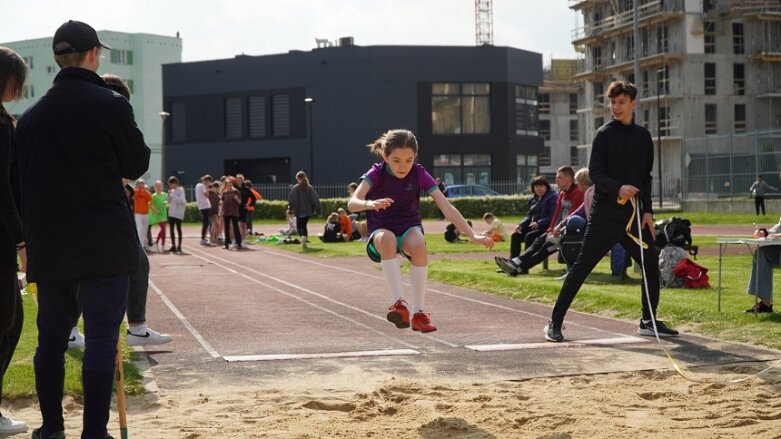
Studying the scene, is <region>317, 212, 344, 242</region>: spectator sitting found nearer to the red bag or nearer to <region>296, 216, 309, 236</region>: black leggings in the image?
<region>296, 216, 309, 236</region>: black leggings

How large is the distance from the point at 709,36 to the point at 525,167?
58.7 ft

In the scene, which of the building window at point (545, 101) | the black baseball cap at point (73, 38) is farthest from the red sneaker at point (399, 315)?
the building window at point (545, 101)

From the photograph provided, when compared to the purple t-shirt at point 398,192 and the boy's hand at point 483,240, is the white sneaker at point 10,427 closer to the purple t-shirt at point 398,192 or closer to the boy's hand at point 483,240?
the purple t-shirt at point 398,192

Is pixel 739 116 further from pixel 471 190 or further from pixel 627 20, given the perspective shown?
pixel 471 190

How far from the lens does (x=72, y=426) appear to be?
21.7 ft

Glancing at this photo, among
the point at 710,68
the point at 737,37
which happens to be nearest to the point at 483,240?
the point at 710,68

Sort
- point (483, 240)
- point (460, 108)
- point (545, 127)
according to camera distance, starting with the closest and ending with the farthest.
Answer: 1. point (483, 240)
2. point (460, 108)
3. point (545, 127)

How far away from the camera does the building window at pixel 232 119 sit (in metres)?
69.9

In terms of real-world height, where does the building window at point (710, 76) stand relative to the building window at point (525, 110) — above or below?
above

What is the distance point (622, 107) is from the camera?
984 centimetres

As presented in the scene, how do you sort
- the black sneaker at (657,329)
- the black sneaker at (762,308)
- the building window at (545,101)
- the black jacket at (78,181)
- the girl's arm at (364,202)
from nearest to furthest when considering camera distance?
the black jacket at (78,181), the girl's arm at (364,202), the black sneaker at (657,329), the black sneaker at (762,308), the building window at (545,101)

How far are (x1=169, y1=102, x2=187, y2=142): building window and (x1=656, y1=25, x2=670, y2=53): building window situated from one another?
33665 mm

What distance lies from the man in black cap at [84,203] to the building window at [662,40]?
7502 centimetres

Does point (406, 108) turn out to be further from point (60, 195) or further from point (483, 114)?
point (60, 195)
